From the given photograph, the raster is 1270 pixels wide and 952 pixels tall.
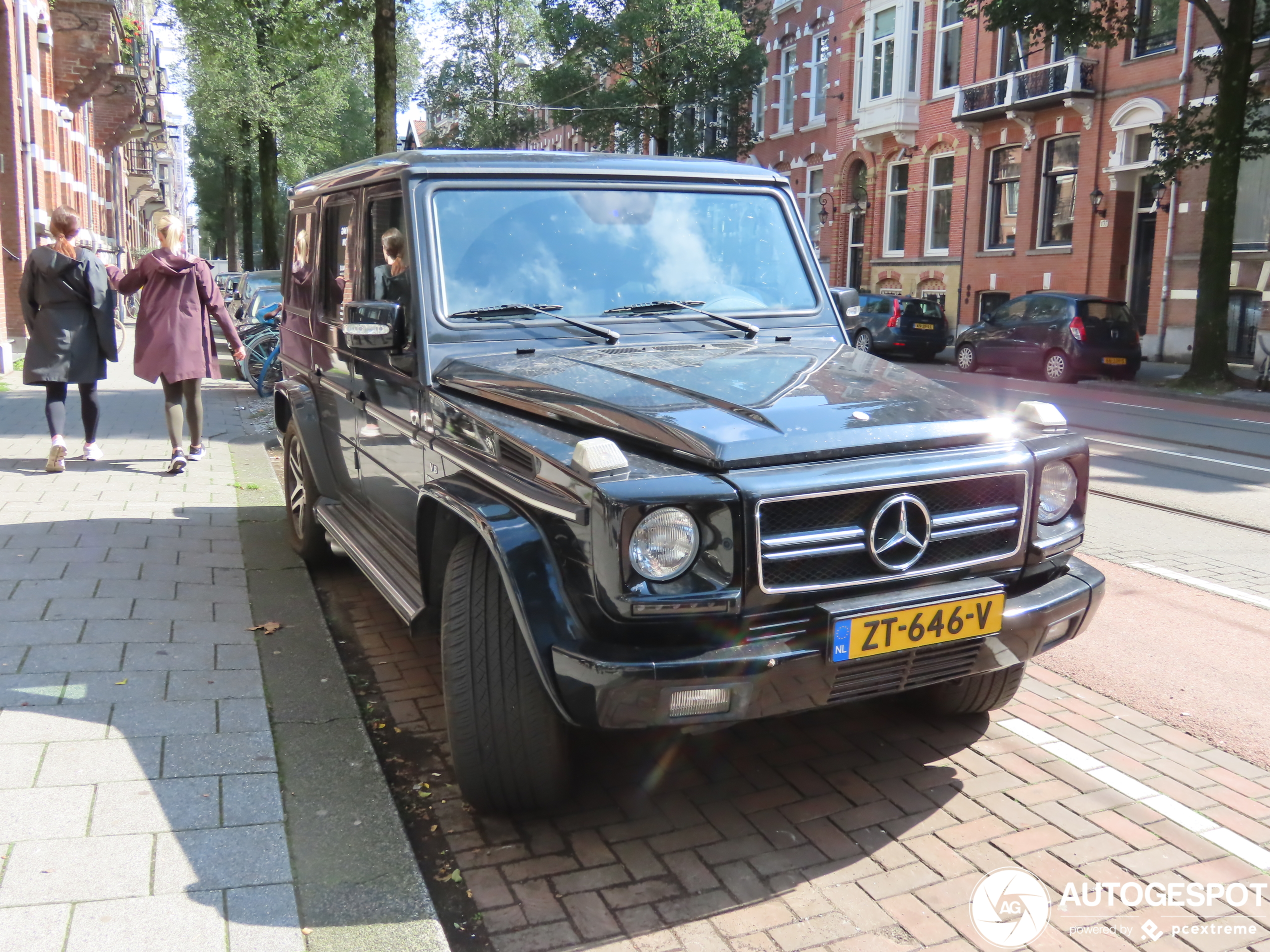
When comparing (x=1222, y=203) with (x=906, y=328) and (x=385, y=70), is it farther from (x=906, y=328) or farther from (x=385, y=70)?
(x=385, y=70)

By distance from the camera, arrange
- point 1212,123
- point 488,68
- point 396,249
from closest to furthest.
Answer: point 396,249 → point 1212,123 → point 488,68

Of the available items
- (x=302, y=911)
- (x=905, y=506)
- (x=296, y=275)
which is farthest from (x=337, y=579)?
(x=905, y=506)

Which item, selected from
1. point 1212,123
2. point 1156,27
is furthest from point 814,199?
point 1212,123

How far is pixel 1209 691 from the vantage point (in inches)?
179

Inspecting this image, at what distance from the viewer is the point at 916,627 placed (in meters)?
2.97

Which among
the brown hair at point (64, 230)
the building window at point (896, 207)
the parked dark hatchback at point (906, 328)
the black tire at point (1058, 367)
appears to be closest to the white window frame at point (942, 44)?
the building window at point (896, 207)

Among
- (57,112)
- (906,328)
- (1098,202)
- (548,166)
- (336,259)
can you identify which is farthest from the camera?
(1098,202)

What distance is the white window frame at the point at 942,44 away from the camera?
1232 inches

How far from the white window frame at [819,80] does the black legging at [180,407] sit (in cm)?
3235

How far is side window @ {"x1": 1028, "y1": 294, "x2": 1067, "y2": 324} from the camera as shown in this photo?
20.5 metres

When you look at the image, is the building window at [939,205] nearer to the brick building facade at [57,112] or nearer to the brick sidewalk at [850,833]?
the brick building facade at [57,112]

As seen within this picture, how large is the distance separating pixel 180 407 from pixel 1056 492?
671cm

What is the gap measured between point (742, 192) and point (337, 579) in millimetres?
2972

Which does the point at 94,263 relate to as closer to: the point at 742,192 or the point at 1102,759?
the point at 742,192
